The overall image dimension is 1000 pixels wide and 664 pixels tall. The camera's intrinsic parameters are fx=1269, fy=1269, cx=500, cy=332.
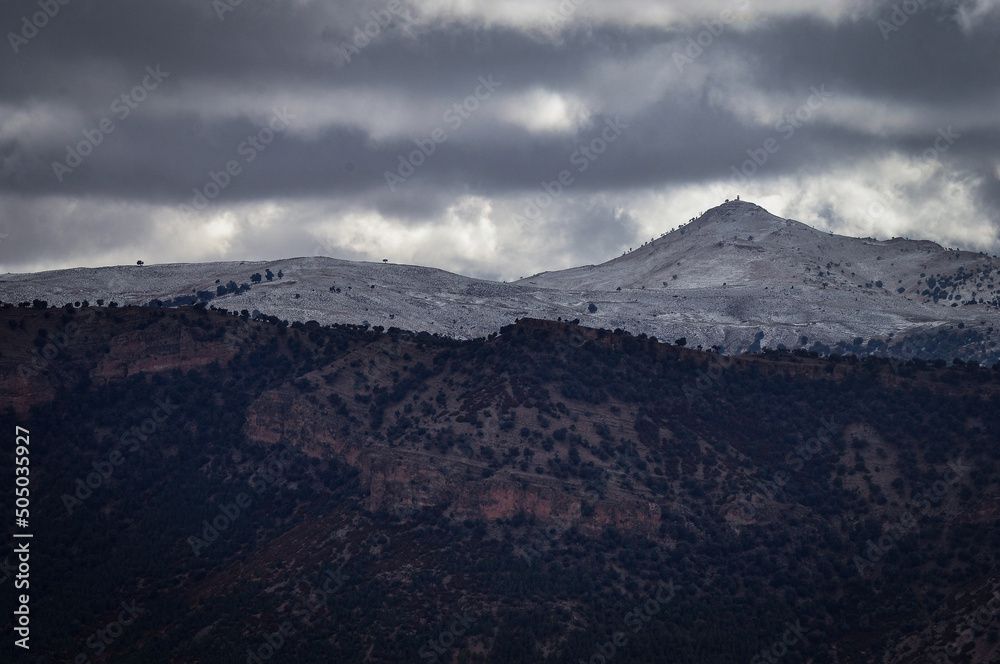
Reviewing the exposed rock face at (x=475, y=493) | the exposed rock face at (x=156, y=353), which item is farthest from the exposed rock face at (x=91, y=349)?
the exposed rock face at (x=475, y=493)

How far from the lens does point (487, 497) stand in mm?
110688

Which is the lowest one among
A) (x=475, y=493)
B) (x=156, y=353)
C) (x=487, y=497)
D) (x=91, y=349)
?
(x=487, y=497)

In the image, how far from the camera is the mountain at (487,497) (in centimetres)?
9838

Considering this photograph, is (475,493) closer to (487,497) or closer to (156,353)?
(487,497)

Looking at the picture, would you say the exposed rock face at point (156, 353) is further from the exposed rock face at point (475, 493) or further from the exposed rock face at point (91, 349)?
the exposed rock face at point (475, 493)

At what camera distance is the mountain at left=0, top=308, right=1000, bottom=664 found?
98.4 m

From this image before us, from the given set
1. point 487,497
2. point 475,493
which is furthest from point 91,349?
point 487,497

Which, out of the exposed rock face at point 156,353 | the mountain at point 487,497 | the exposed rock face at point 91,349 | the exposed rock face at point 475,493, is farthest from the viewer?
the exposed rock face at point 156,353

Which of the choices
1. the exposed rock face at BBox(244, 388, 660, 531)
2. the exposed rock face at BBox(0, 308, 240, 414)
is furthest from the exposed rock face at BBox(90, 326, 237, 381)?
the exposed rock face at BBox(244, 388, 660, 531)

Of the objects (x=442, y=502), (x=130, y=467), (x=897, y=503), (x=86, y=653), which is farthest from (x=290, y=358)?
(x=897, y=503)

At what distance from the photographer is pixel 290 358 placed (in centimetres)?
13825

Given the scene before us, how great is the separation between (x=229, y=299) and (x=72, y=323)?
5552 centimetres

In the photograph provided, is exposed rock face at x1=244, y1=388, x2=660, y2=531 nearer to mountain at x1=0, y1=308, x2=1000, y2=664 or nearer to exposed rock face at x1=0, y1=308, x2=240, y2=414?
mountain at x1=0, y1=308, x2=1000, y2=664

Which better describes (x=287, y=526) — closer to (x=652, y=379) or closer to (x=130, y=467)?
(x=130, y=467)
